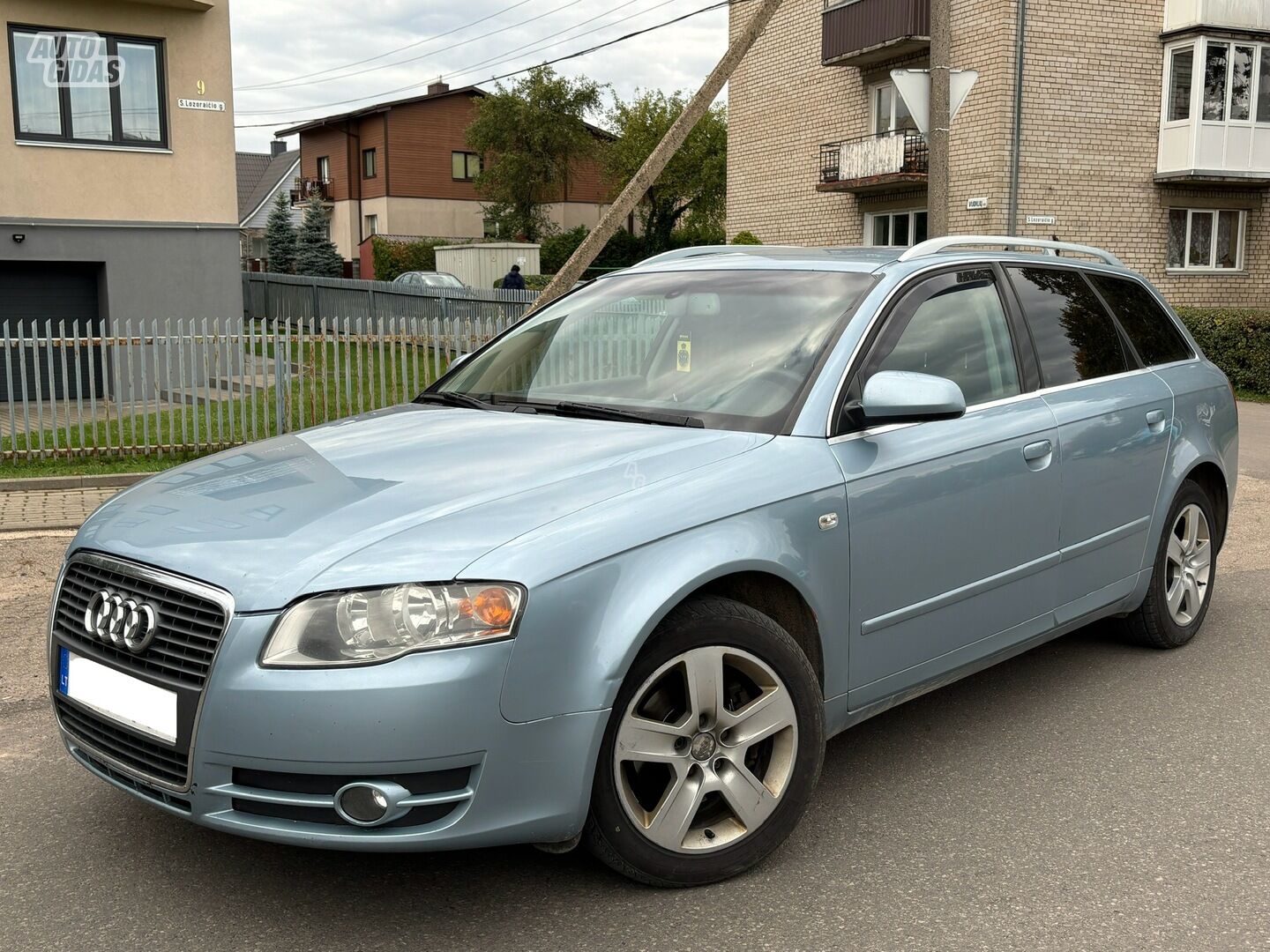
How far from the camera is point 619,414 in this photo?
148 inches

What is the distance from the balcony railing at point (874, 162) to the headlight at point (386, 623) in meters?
23.7

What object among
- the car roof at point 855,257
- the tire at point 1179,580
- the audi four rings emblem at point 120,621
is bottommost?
the tire at point 1179,580

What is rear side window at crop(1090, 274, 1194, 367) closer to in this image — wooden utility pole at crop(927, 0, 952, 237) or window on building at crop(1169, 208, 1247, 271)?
wooden utility pole at crop(927, 0, 952, 237)

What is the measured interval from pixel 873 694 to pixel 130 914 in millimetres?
2051

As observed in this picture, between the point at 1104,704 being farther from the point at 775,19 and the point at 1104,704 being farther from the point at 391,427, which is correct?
the point at 775,19

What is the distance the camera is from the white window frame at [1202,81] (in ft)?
80.4

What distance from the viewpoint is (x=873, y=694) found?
3641 mm

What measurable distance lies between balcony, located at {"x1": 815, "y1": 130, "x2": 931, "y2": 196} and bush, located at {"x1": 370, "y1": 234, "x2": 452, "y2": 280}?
64.9 feet

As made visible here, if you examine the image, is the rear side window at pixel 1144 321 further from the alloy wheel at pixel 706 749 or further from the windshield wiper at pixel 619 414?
the alloy wheel at pixel 706 749

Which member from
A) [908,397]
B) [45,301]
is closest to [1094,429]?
[908,397]

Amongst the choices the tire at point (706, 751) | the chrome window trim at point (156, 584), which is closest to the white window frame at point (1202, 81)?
the tire at point (706, 751)

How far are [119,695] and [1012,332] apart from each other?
307 centimetres

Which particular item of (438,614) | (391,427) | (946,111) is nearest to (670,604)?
(438,614)

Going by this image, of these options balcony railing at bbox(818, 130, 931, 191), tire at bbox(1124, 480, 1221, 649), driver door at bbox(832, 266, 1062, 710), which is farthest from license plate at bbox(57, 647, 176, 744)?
balcony railing at bbox(818, 130, 931, 191)
